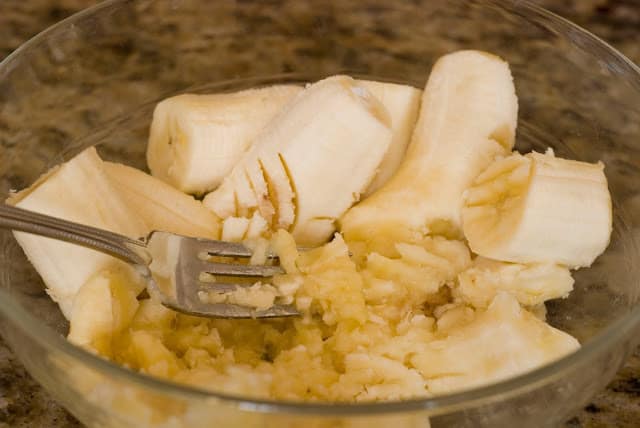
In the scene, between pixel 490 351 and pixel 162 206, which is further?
pixel 162 206

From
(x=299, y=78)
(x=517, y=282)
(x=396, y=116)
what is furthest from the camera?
(x=299, y=78)

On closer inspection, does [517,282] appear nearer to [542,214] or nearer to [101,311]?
[542,214]

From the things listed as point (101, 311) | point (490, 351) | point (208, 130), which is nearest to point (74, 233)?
point (101, 311)

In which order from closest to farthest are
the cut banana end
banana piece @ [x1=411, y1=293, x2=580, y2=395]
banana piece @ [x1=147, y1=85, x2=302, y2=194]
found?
banana piece @ [x1=411, y1=293, x2=580, y2=395]
the cut banana end
banana piece @ [x1=147, y1=85, x2=302, y2=194]

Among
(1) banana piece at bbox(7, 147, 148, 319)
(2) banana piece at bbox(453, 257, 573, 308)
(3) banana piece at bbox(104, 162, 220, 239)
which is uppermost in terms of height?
(1) banana piece at bbox(7, 147, 148, 319)

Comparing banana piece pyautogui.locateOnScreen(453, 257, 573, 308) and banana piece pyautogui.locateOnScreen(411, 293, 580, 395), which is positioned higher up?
banana piece pyautogui.locateOnScreen(411, 293, 580, 395)

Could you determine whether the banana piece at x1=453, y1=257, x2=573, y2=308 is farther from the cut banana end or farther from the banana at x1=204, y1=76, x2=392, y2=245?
the banana at x1=204, y1=76, x2=392, y2=245

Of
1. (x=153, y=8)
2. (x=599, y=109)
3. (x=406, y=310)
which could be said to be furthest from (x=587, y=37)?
(x=153, y=8)

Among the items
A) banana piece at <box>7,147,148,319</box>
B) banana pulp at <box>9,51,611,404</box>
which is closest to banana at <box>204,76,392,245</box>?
banana pulp at <box>9,51,611,404</box>
